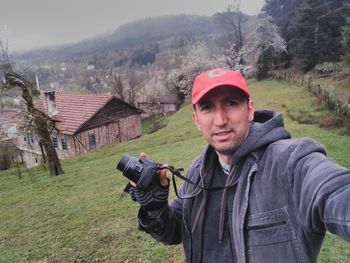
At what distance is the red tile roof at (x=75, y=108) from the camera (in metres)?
25.0

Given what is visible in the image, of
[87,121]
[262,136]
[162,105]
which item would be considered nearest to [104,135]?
[87,121]

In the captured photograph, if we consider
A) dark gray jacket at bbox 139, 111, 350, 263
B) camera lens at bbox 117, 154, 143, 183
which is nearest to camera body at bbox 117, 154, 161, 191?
camera lens at bbox 117, 154, 143, 183

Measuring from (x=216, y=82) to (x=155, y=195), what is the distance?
86cm

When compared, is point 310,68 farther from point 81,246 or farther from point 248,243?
point 248,243

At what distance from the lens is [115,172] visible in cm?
1206

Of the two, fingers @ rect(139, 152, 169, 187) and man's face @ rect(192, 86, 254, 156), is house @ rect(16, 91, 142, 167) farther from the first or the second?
man's face @ rect(192, 86, 254, 156)

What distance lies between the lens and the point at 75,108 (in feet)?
88.2

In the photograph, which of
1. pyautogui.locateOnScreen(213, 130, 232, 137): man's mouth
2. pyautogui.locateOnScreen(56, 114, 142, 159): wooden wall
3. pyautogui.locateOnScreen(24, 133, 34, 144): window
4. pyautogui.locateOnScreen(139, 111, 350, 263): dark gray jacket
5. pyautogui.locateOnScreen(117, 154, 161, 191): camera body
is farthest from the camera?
pyautogui.locateOnScreen(56, 114, 142, 159): wooden wall

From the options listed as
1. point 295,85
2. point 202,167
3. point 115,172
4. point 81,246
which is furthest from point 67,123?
point 202,167

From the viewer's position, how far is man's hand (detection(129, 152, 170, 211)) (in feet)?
6.99

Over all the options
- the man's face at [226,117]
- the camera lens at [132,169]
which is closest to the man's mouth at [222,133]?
the man's face at [226,117]

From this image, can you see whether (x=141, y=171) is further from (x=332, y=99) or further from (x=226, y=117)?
(x=332, y=99)

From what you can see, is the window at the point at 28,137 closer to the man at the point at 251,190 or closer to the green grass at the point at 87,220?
the green grass at the point at 87,220

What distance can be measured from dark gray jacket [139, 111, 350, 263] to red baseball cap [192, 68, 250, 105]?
0.25 m
